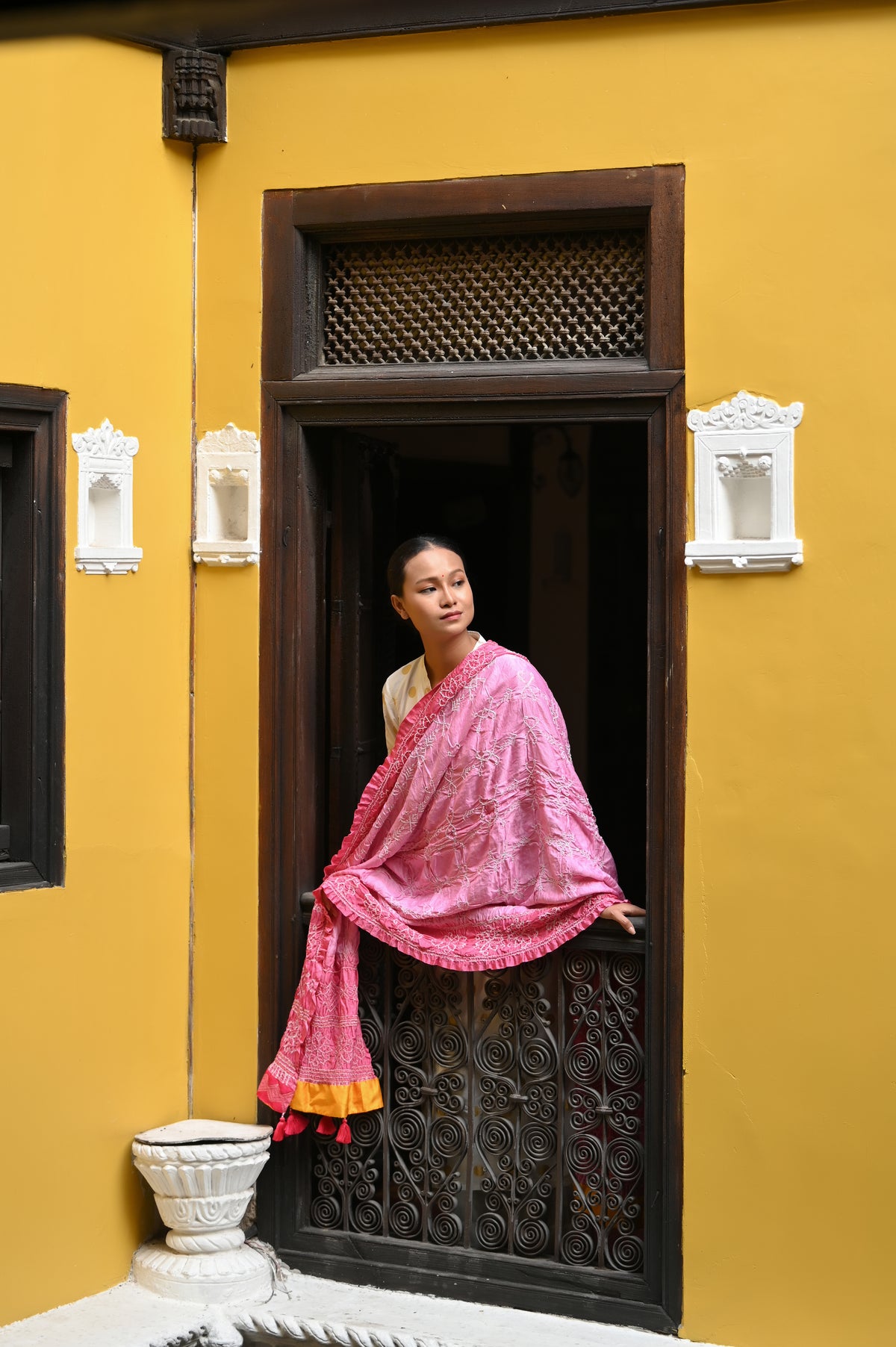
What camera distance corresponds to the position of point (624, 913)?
398cm

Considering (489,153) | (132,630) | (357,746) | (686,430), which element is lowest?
(357,746)

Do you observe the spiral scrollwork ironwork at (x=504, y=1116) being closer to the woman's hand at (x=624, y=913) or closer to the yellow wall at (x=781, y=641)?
the woman's hand at (x=624, y=913)

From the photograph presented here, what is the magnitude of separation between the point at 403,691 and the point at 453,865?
56 cm

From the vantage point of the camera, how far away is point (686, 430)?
384cm

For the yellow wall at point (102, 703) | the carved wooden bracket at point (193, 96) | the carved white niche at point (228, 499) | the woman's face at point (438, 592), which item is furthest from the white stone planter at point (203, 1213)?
the carved wooden bracket at point (193, 96)

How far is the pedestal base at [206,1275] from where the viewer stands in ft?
13.3

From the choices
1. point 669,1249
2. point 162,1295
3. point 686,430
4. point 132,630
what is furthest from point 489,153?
point 162,1295

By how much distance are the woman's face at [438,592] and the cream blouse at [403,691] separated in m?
0.17

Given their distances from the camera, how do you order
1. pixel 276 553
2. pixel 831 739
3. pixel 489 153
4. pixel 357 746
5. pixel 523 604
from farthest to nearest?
pixel 523 604 → pixel 357 746 → pixel 276 553 → pixel 489 153 → pixel 831 739

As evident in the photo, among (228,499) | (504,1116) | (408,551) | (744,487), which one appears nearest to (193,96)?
(228,499)

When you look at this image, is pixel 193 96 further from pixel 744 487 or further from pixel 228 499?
pixel 744 487

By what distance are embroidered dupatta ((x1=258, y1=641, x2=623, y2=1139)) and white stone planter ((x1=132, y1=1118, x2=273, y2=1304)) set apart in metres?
0.21

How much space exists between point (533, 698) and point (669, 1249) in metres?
1.54

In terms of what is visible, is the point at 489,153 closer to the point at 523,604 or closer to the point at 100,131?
the point at 100,131
